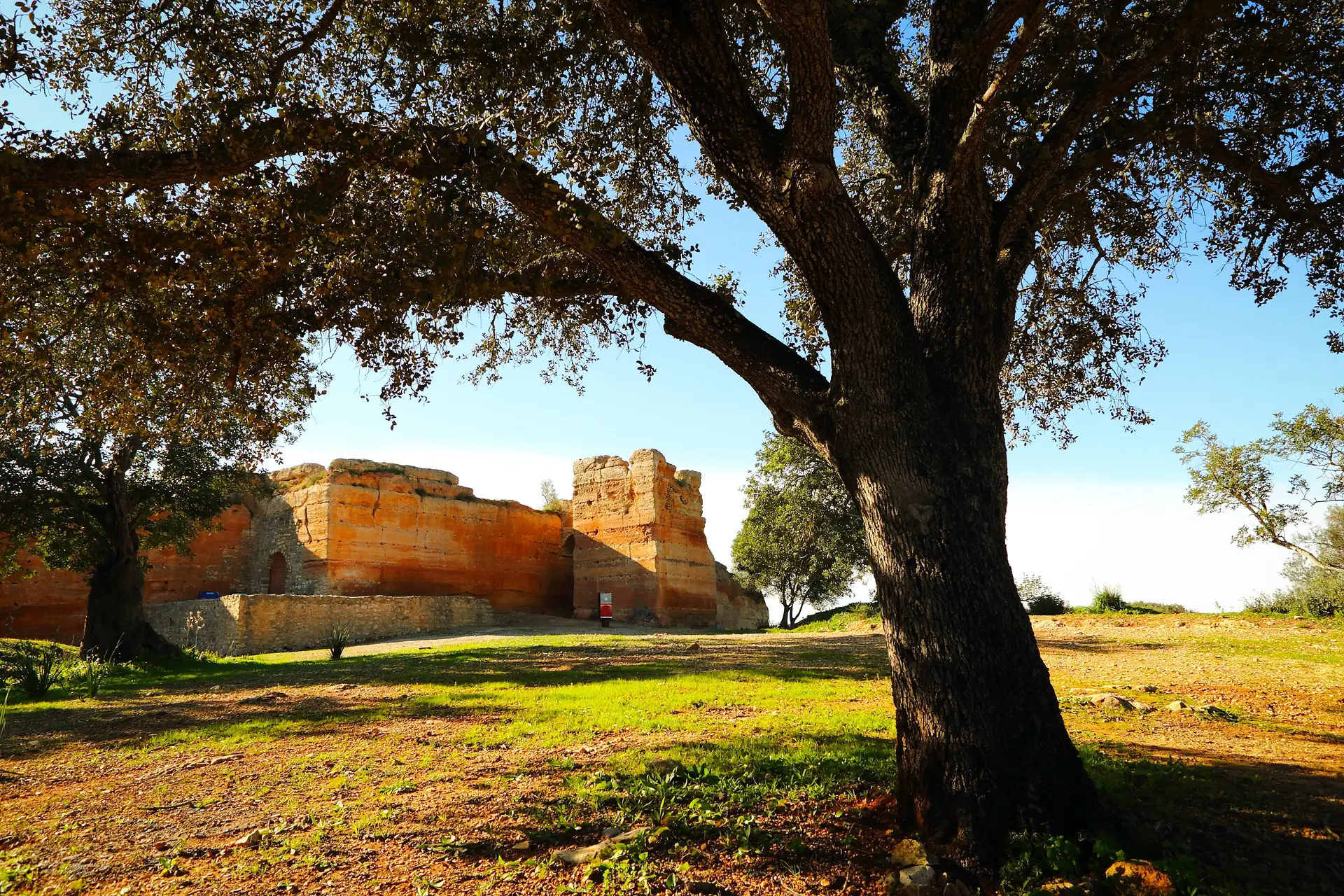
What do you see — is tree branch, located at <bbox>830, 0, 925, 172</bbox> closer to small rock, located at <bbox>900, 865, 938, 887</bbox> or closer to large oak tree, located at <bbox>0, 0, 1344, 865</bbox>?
large oak tree, located at <bbox>0, 0, 1344, 865</bbox>

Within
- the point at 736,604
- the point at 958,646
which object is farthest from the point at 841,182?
the point at 736,604

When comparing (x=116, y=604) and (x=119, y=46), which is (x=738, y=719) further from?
(x=116, y=604)

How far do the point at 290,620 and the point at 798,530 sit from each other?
1567 cm

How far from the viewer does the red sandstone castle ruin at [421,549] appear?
2516cm

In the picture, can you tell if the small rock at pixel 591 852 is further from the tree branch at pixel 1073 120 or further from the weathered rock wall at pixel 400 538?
the weathered rock wall at pixel 400 538

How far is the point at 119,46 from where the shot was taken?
23.1 feet

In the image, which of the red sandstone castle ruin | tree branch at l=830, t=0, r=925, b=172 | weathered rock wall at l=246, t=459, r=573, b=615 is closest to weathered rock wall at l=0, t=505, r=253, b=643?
the red sandstone castle ruin

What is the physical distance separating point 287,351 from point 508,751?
160 inches

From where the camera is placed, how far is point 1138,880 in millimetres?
3662

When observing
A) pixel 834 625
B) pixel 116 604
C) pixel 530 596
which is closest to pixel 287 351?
pixel 116 604

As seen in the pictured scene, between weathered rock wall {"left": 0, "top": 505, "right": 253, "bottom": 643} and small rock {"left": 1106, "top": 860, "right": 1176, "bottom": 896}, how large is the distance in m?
24.8

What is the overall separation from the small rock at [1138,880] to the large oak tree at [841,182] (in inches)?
14.0

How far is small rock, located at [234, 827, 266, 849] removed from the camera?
4441 millimetres

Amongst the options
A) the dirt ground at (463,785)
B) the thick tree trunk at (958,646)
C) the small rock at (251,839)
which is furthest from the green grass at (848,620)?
the small rock at (251,839)
